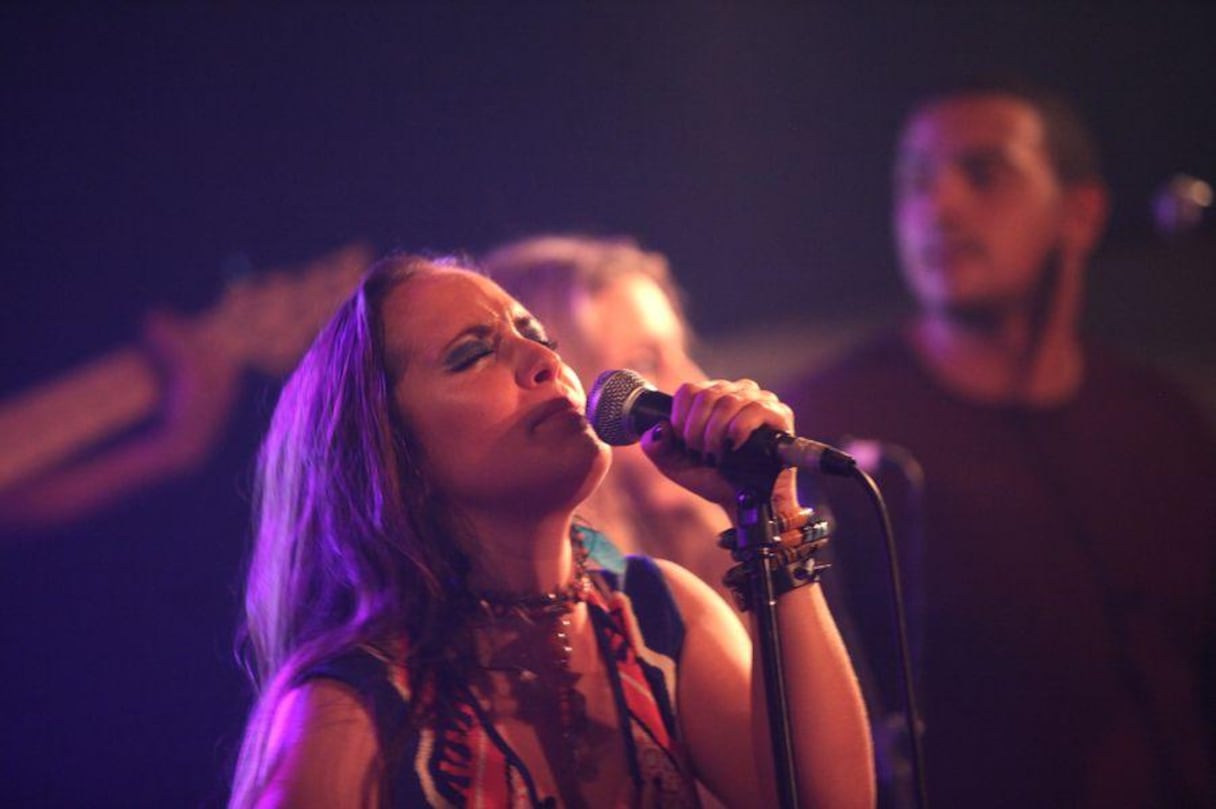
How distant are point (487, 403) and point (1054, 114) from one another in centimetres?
297

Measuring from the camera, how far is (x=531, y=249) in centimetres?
287

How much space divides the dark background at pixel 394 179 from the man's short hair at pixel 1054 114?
54 mm

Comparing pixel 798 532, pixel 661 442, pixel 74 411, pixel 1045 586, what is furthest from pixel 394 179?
pixel 1045 586

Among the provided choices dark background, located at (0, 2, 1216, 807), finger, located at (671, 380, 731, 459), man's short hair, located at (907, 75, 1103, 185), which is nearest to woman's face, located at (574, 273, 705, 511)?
dark background, located at (0, 2, 1216, 807)

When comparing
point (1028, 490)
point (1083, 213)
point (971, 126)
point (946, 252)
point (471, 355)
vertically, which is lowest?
point (471, 355)

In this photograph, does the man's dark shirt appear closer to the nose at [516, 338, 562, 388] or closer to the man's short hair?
the man's short hair

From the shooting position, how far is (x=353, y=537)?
1.56 m

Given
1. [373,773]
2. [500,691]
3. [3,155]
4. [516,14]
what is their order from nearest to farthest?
[373,773], [500,691], [3,155], [516,14]

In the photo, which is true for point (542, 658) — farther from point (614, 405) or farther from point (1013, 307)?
point (1013, 307)

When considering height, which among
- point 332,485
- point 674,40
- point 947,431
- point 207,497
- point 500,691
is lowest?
point 500,691

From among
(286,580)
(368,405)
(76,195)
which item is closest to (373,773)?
(286,580)

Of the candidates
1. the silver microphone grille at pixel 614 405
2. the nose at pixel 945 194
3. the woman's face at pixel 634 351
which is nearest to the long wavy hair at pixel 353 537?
the silver microphone grille at pixel 614 405

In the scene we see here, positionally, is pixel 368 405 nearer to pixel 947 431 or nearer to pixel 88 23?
pixel 88 23

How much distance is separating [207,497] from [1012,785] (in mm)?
2556
